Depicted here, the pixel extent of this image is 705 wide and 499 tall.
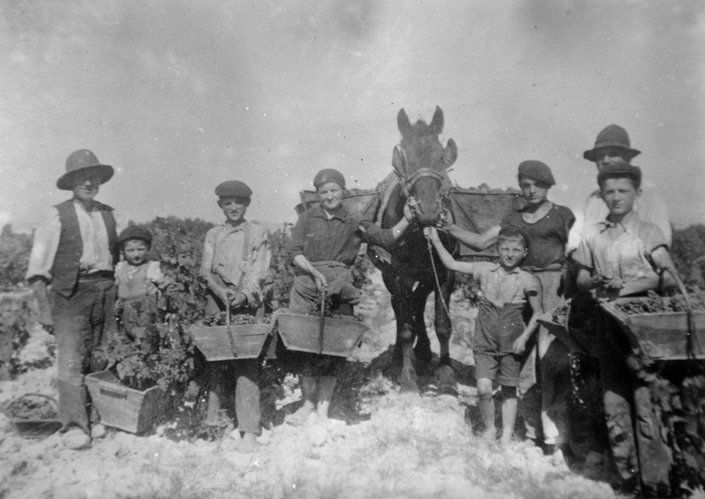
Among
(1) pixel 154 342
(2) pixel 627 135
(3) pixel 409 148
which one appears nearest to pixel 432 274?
(3) pixel 409 148

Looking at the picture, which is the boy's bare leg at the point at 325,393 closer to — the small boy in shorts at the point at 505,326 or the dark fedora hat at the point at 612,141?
the small boy in shorts at the point at 505,326

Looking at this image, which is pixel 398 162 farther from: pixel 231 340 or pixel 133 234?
pixel 133 234

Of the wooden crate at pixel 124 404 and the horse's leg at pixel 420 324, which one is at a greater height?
the horse's leg at pixel 420 324

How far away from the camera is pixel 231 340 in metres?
3.30

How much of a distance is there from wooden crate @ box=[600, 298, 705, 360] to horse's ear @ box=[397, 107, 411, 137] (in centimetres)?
314

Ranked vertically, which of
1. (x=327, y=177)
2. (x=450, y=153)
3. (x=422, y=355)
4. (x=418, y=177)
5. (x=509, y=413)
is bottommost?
(x=509, y=413)

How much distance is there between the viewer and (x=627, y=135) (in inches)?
154

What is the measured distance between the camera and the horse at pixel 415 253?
4.58m

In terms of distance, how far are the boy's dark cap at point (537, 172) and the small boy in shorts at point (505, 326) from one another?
51 cm

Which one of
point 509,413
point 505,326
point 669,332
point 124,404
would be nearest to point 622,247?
point 669,332

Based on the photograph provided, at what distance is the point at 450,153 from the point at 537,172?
1319 millimetres

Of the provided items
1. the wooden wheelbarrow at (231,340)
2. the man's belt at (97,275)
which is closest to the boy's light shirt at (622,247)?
the wooden wheelbarrow at (231,340)

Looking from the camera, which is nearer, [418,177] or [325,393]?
[325,393]

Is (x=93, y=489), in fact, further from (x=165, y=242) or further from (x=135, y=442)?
(x=165, y=242)
